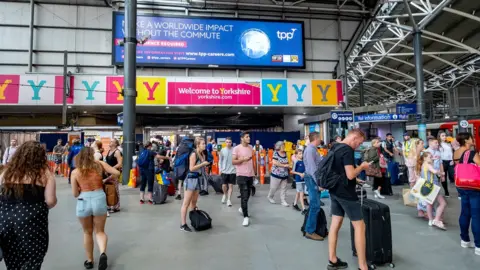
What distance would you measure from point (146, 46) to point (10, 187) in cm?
1243

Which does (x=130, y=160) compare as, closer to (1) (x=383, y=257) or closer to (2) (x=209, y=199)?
(2) (x=209, y=199)

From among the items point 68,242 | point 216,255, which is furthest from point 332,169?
point 68,242

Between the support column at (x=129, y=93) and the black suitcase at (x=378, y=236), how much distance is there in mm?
8232

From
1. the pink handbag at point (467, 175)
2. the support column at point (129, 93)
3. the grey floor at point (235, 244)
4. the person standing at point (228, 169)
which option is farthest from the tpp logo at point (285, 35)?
the pink handbag at point (467, 175)

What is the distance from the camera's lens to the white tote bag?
14.8 feet

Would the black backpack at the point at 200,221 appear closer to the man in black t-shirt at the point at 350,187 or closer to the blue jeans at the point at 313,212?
the blue jeans at the point at 313,212

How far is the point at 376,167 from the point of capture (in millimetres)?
7035

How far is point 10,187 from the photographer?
2203 millimetres

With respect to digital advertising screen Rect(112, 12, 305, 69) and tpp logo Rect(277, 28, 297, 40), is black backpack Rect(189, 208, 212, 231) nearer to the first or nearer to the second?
digital advertising screen Rect(112, 12, 305, 69)

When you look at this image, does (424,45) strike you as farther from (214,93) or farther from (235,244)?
(235,244)

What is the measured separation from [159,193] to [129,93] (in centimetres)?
454

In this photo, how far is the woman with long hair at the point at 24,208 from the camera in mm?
2170

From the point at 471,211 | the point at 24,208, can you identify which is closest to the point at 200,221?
the point at 24,208

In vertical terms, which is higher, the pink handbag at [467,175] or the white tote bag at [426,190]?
the pink handbag at [467,175]
